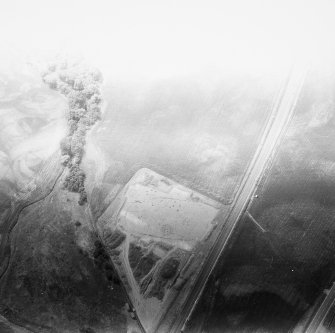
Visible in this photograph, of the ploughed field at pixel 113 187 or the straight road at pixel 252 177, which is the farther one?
the ploughed field at pixel 113 187

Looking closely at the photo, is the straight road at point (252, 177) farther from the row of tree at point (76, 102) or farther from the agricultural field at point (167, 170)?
the row of tree at point (76, 102)

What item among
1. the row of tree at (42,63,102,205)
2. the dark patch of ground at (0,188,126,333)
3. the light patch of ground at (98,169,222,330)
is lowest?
the dark patch of ground at (0,188,126,333)

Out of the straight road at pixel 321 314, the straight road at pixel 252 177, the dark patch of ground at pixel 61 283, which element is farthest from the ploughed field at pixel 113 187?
the straight road at pixel 321 314

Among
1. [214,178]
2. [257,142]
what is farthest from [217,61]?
[214,178]

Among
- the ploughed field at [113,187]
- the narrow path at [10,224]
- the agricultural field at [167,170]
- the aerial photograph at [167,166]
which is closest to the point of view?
the aerial photograph at [167,166]

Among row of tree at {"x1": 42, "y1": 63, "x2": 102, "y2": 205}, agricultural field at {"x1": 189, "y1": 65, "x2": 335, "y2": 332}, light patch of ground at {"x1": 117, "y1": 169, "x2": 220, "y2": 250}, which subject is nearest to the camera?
agricultural field at {"x1": 189, "y1": 65, "x2": 335, "y2": 332}

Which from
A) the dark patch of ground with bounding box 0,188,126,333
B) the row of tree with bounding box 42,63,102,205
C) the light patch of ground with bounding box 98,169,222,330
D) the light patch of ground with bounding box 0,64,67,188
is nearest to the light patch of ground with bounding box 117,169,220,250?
the light patch of ground with bounding box 98,169,222,330

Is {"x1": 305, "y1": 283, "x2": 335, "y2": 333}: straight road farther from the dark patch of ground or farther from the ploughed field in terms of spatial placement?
the dark patch of ground
